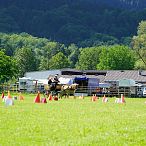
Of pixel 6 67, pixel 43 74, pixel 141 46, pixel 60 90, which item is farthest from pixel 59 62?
pixel 60 90

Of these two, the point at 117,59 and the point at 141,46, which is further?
the point at 117,59

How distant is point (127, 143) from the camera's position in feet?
31.6

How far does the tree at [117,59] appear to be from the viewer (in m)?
134

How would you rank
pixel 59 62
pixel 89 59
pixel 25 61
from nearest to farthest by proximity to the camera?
pixel 25 61
pixel 59 62
pixel 89 59

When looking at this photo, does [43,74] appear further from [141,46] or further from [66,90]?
[66,90]

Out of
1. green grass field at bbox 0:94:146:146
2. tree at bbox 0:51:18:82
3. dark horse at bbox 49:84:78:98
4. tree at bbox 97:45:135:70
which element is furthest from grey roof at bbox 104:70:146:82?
green grass field at bbox 0:94:146:146

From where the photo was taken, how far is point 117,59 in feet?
440

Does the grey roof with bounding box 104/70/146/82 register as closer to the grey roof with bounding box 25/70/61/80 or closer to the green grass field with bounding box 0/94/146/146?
the grey roof with bounding box 25/70/61/80

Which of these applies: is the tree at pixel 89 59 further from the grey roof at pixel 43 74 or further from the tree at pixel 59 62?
the grey roof at pixel 43 74

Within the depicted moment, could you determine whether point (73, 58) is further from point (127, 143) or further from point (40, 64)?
point (127, 143)

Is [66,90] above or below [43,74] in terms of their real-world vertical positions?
below

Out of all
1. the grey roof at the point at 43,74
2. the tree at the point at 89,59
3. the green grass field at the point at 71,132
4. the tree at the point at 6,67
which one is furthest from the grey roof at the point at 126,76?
the green grass field at the point at 71,132

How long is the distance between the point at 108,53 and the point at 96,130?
12319 centimetres

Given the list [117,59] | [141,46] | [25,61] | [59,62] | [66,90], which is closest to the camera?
[66,90]
